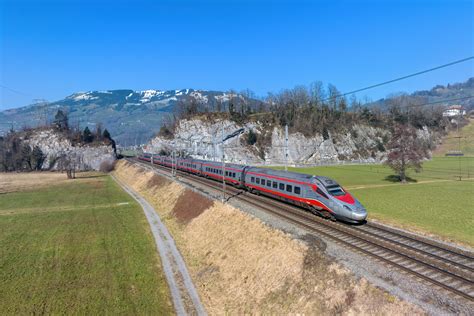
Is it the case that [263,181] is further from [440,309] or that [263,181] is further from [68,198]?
[68,198]

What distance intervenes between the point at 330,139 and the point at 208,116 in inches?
2041

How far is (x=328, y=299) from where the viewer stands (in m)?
14.2

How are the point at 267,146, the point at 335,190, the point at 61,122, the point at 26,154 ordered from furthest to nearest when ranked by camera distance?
1. the point at 61,122
2. the point at 26,154
3. the point at 267,146
4. the point at 335,190

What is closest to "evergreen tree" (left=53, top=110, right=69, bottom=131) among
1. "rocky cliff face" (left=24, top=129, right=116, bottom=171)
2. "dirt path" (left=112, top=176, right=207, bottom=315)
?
"rocky cliff face" (left=24, top=129, right=116, bottom=171)

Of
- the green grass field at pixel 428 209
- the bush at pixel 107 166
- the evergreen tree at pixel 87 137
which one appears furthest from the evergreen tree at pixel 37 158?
the green grass field at pixel 428 209

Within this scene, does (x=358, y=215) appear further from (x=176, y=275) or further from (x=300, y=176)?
(x=176, y=275)

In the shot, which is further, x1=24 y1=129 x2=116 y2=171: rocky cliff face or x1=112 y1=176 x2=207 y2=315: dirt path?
x1=24 y1=129 x2=116 y2=171: rocky cliff face

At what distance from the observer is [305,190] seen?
26.4 m

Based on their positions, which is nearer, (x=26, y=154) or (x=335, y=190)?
(x=335, y=190)

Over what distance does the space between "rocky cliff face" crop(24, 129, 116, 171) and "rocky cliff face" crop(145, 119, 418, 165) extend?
34.7 meters

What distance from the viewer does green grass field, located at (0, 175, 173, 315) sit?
18734 mm

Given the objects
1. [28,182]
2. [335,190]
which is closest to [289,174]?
[335,190]

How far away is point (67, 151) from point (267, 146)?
94012mm

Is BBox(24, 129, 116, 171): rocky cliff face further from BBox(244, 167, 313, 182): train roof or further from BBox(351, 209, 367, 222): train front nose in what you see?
BBox(351, 209, 367, 222): train front nose
